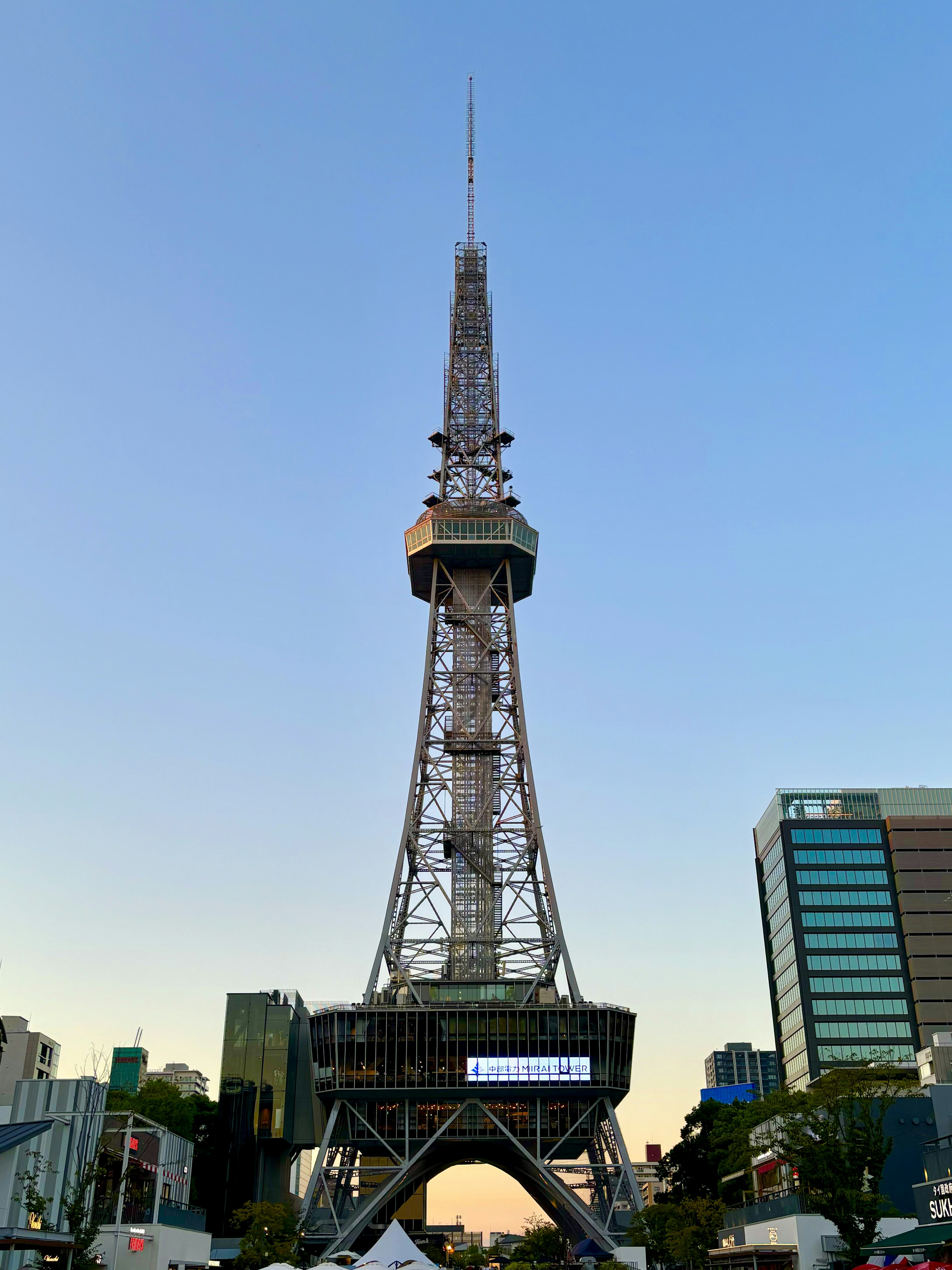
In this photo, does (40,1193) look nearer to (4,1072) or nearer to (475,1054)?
(475,1054)

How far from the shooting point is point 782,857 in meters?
156

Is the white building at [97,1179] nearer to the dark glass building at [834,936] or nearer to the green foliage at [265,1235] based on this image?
the green foliage at [265,1235]

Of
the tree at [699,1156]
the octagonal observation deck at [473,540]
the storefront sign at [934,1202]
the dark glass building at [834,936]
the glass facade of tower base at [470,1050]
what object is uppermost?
the octagonal observation deck at [473,540]

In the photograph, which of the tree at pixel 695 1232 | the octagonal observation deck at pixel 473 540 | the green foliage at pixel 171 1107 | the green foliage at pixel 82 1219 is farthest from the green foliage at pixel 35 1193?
the octagonal observation deck at pixel 473 540

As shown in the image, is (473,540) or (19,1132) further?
(473,540)

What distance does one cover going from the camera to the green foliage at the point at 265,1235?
80.7m

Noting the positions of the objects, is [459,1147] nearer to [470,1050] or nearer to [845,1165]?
[470,1050]

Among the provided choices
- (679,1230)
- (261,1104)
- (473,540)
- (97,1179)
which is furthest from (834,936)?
A: (97,1179)

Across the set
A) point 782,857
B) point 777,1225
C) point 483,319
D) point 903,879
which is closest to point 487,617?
point 483,319

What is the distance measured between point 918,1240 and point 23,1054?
386 feet

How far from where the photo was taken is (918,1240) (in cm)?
4266

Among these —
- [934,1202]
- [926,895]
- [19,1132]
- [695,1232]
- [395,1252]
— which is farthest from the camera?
[926,895]

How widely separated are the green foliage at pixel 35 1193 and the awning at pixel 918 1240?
30417mm

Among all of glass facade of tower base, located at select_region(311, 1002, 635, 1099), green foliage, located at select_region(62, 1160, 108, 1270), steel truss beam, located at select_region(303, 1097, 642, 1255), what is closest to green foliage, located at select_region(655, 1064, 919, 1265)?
steel truss beam, located at select_region(303, 1097, 642, 1255)
